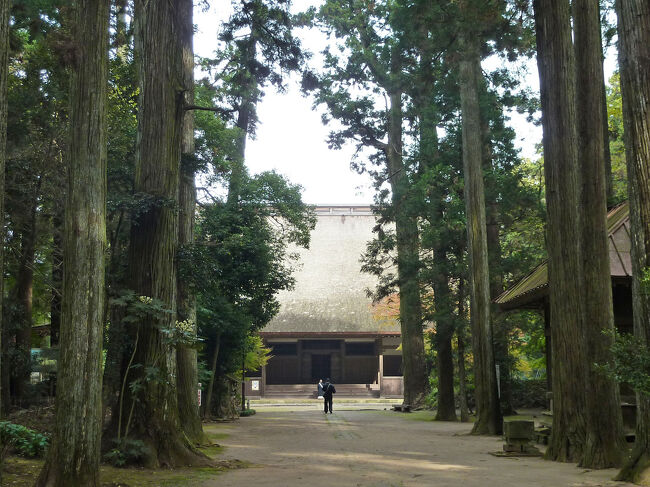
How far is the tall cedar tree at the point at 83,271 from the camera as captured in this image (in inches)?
306

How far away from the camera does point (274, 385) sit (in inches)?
1640

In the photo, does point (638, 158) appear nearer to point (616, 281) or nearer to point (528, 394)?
point (616, 281)

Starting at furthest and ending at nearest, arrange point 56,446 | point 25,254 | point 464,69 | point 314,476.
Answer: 1. point 464,69
2. point 25,254
3. point 314,476
4. point 56,446

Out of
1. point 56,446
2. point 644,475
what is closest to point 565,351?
point 644,475

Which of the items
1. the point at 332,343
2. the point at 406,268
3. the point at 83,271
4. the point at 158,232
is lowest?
the point at 83,271

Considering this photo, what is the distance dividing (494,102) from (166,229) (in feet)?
45.1

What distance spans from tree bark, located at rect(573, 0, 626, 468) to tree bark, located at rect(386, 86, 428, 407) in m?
11.8

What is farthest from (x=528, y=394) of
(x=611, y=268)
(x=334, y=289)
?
(x=334, y=289)

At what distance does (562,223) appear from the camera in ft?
38.6

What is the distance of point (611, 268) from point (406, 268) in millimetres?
10975

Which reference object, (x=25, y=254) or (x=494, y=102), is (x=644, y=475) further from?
(x=494, y=102)

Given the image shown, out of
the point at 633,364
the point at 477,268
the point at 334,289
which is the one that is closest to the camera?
the point at 633,364

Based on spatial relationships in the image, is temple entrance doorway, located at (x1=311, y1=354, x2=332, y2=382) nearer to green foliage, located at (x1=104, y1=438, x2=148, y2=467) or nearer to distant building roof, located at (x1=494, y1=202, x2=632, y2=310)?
distant building roof, located at (x1=494, y1=202, x2=632, y2=310)

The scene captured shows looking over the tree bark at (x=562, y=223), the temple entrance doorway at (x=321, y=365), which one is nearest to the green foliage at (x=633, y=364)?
the tree bark at (x=562, y=223)
